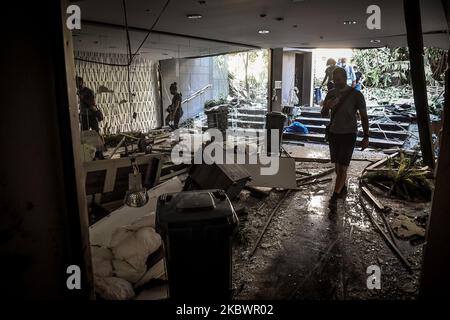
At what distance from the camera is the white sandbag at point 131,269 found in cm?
278

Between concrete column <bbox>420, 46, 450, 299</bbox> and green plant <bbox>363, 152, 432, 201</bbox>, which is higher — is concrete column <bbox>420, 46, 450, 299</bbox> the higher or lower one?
the higher one

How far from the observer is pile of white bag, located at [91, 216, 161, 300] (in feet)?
8.55

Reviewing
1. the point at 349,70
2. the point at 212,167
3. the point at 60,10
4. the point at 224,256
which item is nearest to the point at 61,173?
the point at 60,10

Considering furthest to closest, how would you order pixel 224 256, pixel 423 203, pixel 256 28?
pixel 256 28 → pixel 423 203 → pixel 224 256

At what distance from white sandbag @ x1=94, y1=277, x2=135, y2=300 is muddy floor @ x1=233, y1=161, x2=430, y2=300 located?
1.00 meters

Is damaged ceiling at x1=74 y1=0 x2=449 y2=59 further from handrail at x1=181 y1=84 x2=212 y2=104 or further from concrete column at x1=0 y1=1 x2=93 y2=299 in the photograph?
handrail at x1=181 y1=84 x2=212 y2=104

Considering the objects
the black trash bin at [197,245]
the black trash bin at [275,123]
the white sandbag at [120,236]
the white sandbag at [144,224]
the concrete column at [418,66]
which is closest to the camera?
the black trash bin at [197,245]

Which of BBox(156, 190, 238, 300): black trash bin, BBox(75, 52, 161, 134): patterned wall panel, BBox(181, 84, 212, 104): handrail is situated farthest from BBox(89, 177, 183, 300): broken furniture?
BBox(181, 84, 212, 104): handrail

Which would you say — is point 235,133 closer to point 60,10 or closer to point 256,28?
point 256,28

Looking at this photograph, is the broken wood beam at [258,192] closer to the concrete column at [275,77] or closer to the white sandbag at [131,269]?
the white sandbag at [131,269]

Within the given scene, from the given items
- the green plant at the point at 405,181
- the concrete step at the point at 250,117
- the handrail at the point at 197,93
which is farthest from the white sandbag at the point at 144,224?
the handrail at the point at 197,93

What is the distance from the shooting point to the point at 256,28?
6.93 m

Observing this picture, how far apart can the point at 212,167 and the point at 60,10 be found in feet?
10.8

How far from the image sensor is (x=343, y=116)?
4809 mm
